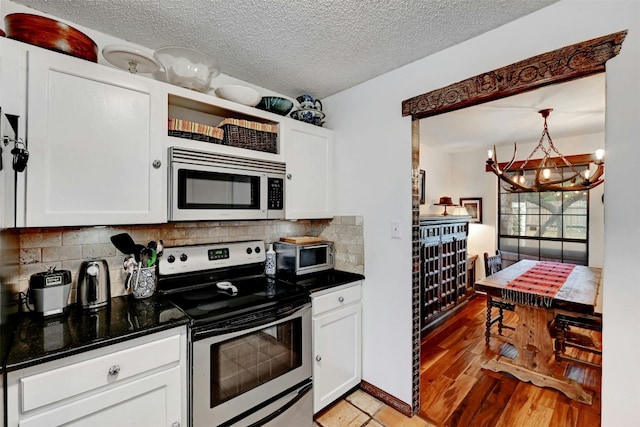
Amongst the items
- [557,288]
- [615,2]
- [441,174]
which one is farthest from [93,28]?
[441,174]

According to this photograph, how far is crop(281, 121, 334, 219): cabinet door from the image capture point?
206cm

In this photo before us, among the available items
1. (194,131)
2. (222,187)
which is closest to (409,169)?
(222,187)

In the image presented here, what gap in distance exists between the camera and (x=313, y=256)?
87.4 inches

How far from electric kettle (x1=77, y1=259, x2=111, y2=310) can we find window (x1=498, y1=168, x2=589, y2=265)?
4645 millimetres

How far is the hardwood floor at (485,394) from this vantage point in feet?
6.39

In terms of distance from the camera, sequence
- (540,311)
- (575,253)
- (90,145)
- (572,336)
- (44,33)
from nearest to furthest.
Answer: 1. (44,33)
2. (90,145)
3. (540,311)
4. (572,336)
5. (575,253)

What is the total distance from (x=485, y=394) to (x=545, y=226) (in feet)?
9.77

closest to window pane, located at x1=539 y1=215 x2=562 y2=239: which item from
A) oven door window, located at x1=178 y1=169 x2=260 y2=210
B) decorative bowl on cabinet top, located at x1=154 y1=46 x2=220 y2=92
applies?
oven door window, located at x1=178 y1=169 x2=260 y2=210

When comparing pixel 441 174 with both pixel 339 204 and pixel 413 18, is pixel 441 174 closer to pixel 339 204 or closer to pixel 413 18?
pixel 339 204

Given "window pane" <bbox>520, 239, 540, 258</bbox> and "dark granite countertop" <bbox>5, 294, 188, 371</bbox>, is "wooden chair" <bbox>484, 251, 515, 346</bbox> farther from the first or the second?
"dark granite countertop" <bbox>5, 294, 188, 371</bbox>

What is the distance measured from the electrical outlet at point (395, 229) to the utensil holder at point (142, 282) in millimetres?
1505

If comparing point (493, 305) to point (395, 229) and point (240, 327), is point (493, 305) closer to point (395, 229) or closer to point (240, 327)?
point (395, 229)

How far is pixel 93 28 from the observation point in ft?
5.20

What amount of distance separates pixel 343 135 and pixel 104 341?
6.35 ft
